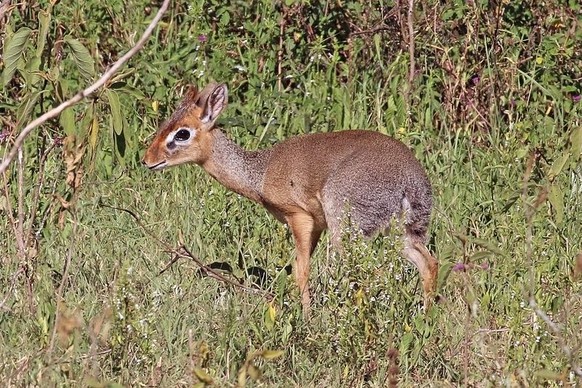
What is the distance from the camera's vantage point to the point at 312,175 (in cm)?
644

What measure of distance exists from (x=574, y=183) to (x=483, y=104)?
1.23m

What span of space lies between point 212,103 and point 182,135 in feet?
0.75

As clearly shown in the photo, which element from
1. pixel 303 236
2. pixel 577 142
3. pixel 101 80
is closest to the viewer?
pixel 101 80

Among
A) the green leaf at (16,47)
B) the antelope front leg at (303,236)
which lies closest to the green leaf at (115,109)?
the green leaf at (16,47)

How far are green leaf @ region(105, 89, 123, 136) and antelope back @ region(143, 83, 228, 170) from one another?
2.27 metres

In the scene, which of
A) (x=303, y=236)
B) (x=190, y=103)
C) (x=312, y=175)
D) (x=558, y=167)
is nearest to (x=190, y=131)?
(x=190, y=103)

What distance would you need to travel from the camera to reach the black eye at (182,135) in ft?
22.1

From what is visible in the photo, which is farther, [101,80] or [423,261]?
[423,261]

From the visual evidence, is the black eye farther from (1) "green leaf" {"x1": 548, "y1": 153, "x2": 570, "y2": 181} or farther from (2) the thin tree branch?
(1) "green leaf" {"x1": 548, "y1": 153, "x2": 570, "y2": 181}

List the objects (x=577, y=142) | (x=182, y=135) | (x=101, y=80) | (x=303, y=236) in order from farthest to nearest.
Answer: (x=182, y=135), (x=303, y=236), (x=577, y=142), (x=101, y=80)

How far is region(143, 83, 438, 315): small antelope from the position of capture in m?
6.09

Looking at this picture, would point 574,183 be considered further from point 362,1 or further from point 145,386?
point 145,386

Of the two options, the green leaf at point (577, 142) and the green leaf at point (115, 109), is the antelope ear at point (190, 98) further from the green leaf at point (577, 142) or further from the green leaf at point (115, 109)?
the green leaf at point (577, 142)

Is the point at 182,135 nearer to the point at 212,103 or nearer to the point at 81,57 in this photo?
the point at 212,103
